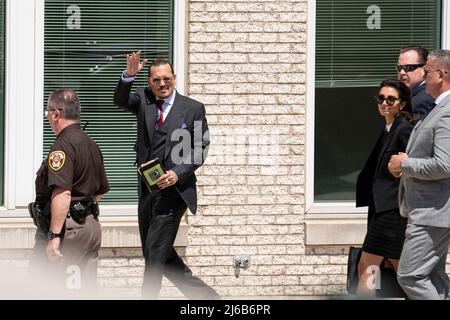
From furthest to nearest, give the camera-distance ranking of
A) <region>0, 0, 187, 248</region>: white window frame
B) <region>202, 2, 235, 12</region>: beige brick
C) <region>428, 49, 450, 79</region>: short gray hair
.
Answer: <region>202, 2, 235, 12</region>: beige brick, <region>0, 0, 187, 248</region>: white window frame, <region>428, 49, 450, 79</region>: short gray hair

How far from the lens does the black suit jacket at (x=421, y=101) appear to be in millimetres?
6836

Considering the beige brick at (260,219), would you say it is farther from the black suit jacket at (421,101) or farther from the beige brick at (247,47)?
the black suit jacket at (421,101)

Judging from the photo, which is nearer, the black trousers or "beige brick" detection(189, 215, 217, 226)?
the black trousers

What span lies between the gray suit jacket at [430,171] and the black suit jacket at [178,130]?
169 centimetres

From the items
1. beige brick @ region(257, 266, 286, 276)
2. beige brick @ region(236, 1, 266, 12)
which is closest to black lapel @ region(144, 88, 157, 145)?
beige brick @ region(236, 1, 266, 12)

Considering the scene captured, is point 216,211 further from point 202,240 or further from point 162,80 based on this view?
point 162,80

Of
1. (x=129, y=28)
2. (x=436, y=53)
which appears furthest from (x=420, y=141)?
(x=129, y=28)

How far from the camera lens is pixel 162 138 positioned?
24.0 feet

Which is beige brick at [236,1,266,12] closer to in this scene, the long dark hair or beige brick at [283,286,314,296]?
the long dark hair

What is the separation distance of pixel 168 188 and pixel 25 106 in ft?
6.94

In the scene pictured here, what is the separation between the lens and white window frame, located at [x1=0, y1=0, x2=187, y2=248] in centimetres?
868

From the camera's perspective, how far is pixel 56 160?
21.2ft

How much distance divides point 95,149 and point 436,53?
91.3 inches

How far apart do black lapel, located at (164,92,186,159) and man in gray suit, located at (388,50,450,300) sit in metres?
1.84
